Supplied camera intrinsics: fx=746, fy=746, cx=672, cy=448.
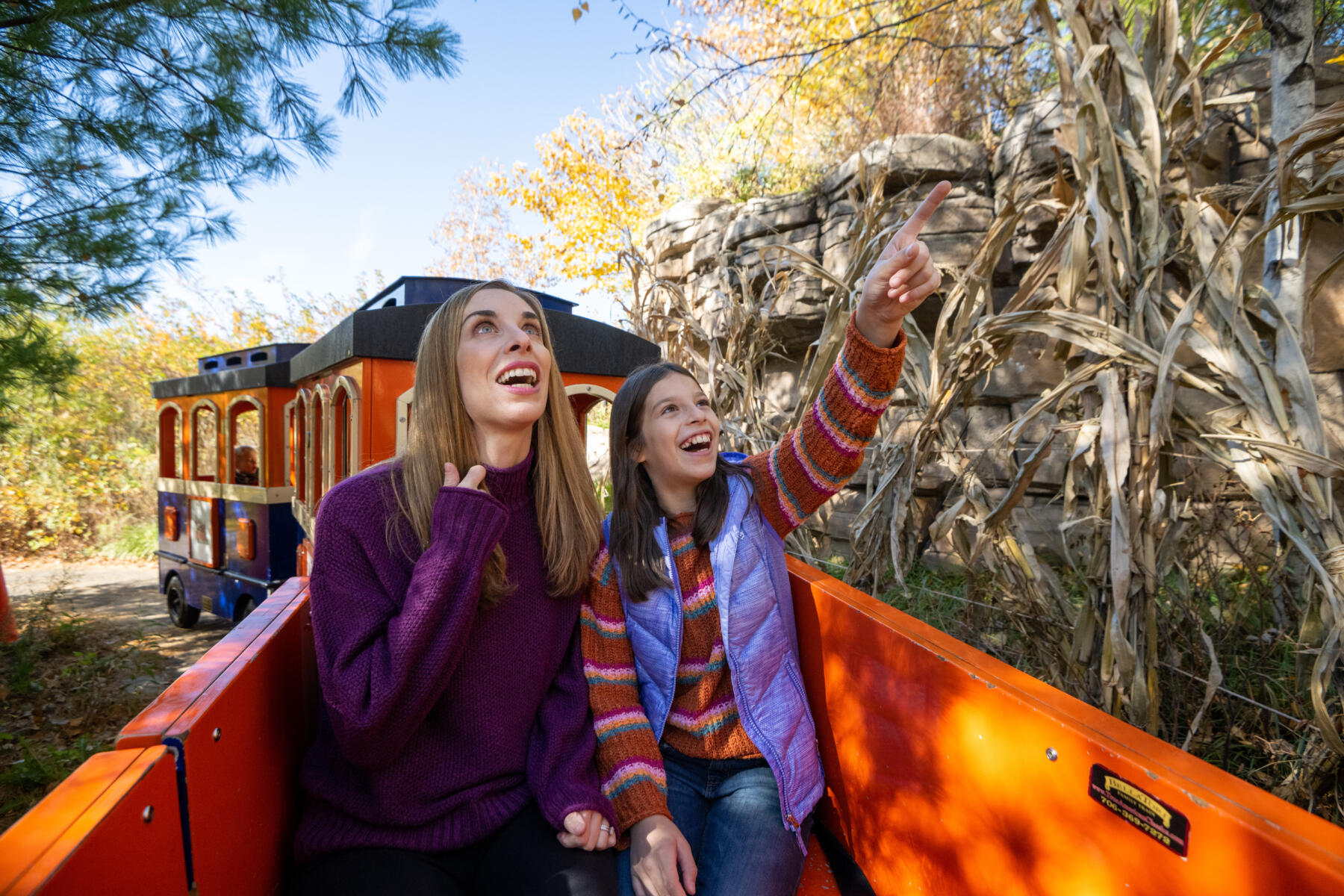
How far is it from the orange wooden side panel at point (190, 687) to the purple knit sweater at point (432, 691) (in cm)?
16

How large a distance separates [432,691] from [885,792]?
2.94 feet

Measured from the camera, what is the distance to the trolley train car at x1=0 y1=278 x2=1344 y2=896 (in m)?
A: 0.79

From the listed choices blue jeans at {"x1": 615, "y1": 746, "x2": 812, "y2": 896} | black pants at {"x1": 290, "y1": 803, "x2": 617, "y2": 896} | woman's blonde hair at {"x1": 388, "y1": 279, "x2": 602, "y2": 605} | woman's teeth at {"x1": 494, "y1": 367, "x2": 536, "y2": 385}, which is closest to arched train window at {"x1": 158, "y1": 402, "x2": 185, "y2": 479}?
woman's blonde hair at {"x1": 388, "y1": 279, "x2": 602, "y2": 605}

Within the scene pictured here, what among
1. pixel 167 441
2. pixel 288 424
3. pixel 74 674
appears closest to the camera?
pixel 74 674

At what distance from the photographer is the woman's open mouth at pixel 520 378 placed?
5.00ft

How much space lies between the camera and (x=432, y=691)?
125cm

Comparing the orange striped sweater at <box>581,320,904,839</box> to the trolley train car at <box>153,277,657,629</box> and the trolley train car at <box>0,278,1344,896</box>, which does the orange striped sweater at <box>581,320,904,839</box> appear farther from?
the trolley train car at <box>153,277,657,629</box>

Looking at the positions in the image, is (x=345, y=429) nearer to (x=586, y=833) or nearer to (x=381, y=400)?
(x=381, y=400)

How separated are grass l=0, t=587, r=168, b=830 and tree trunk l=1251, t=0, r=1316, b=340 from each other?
4.62m

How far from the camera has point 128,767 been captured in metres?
0.89

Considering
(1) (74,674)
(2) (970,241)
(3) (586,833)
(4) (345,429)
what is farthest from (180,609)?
(2) (970,241)

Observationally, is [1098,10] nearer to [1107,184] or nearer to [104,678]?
[1107,184]

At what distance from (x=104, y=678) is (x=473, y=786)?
4.26m

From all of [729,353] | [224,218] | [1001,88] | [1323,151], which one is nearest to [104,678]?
[224,218]
